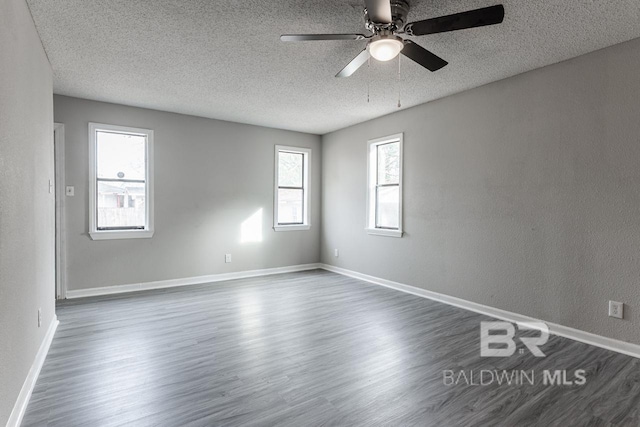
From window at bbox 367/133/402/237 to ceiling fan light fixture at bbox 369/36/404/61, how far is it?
2.69m

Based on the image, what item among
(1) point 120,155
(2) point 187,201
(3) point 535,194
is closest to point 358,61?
(3) point 535,194

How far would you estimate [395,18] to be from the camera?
2.31m

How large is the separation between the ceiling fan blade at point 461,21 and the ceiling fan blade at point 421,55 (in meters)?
0.18

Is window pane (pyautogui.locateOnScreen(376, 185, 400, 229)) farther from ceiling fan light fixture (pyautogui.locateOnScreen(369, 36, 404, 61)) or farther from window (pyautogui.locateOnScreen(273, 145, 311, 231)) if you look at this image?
ceiling fan light fixture (pyautogui.locateOnScreen(369, 36, 404, 61))

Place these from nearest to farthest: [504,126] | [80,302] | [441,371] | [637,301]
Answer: [441,371] < [637,301] < [504,126] < [80,302]

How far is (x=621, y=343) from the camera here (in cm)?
284

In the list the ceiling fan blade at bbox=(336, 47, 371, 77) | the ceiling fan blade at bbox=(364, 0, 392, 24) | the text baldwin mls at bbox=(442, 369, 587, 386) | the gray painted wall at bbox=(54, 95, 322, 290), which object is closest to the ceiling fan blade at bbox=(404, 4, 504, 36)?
the ceiling fan blade at bbox=(364, 0, 392, 24)

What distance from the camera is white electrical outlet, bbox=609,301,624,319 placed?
285 centimetres

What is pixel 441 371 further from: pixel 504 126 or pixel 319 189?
pixel 319 189

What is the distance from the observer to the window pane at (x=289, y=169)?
6.21m

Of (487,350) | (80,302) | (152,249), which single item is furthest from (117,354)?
(487,350)

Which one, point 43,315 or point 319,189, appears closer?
point 43,315

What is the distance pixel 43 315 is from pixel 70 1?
2416mm
